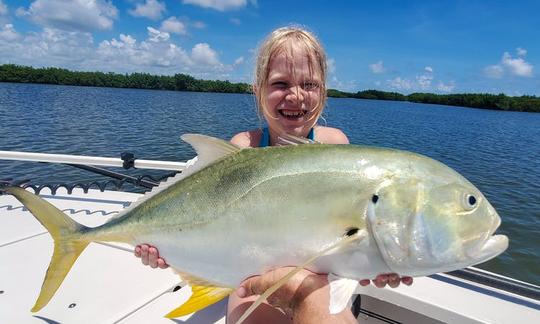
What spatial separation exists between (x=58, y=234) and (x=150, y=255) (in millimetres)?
603

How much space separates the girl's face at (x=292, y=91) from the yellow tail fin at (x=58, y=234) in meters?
1.69

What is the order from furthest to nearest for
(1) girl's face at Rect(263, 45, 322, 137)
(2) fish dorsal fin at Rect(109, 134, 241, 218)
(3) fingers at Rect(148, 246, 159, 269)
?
(1) girl's face at Rect(263, 45, 322, 137) → (3) fingers at Rect(148, 246, 159, 269) → (2) fish dorsal fin at Rect(109, 134, 241, 218)

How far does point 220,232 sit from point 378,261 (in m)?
0.78

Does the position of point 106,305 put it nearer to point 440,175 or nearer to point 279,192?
point 279,192

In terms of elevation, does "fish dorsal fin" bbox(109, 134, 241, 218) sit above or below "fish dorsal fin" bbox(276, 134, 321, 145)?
below

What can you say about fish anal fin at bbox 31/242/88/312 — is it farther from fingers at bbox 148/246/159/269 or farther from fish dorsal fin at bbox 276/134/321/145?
fish dorsal fin at bbox 276/134/321/145

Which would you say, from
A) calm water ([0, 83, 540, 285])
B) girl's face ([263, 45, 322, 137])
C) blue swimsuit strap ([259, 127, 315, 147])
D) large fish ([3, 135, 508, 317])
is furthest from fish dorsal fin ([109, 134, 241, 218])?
calm water ([0, 83, 540, 285])

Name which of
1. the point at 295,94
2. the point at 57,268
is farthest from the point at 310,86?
the point at 57,268

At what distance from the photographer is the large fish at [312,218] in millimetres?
1543

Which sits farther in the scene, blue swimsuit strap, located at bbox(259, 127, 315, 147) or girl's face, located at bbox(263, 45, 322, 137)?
blue swimsuit strap, located at bbox(259, 127, 315, 147)

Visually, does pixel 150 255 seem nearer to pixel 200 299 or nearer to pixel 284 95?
pixel 200 299

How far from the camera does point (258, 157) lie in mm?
1877

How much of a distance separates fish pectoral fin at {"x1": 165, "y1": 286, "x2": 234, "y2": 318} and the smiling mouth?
61.4 inches

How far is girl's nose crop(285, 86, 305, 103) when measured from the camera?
291 centimetres
